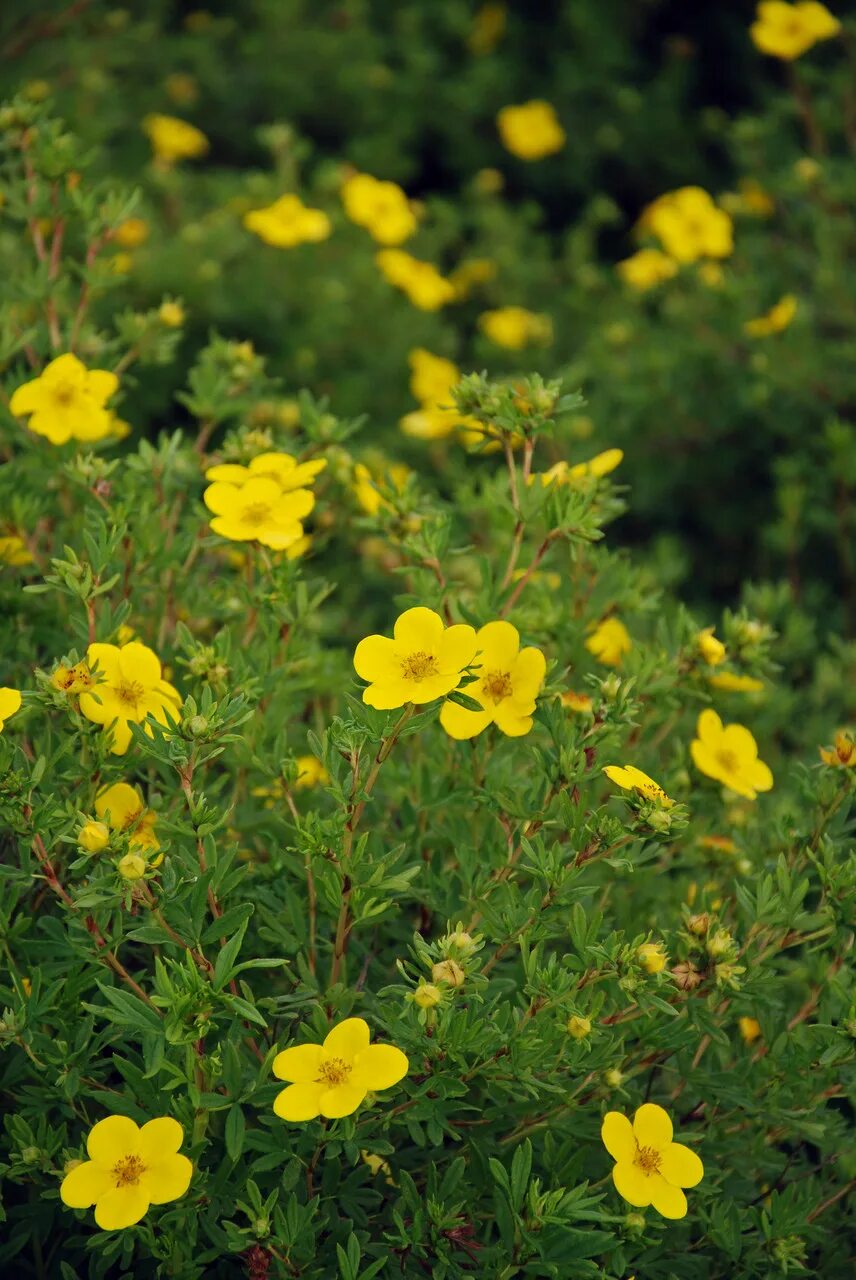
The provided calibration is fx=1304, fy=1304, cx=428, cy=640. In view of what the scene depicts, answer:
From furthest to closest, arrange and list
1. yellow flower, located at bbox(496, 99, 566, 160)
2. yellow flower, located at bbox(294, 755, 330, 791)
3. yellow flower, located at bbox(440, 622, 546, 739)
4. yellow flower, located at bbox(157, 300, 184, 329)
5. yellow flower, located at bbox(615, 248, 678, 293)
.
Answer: yellow flower, located at bbox(496, 99, 566, 160) → yellow flower, located at bbox(615, 248, 678, 293) → yellow flower, located at bbox(157, 300, 184, 329) → yellow flower, located at bbox(294, 755, 330, 791) → yellow flower, located at bbox(440, 622, 546, 739)

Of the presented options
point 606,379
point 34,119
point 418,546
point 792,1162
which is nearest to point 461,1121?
point 792,1162

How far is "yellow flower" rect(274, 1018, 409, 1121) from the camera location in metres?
1.32

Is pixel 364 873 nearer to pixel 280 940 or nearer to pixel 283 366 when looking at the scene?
pixel 280 940

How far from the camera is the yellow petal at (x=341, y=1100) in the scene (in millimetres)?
1299

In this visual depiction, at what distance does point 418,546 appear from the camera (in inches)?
69.2

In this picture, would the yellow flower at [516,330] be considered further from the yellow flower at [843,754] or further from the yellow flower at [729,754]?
the yellow flower at [843,754]

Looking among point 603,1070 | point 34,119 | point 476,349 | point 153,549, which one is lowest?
point 476,349

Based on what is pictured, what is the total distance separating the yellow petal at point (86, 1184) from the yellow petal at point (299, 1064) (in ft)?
0.68

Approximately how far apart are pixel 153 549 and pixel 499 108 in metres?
3.69

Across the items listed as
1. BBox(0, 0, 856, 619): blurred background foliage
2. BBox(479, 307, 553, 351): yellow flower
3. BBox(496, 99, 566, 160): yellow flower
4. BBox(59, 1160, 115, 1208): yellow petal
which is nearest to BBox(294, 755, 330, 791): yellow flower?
BBox(59, 1160, 115, 1208): yellow petal

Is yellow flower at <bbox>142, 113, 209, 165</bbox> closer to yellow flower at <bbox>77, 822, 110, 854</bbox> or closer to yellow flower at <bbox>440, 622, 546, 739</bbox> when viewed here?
yellow flower at <bbox>440, 622, 546, 739</bbox>

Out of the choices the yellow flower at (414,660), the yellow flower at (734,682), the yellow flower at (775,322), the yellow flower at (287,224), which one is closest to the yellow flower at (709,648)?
the yellow flower at (734,682)

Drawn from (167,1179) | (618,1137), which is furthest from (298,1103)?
(618,1137)

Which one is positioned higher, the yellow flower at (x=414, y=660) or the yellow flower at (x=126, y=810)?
the yellow flower at (x=414, y=660)
